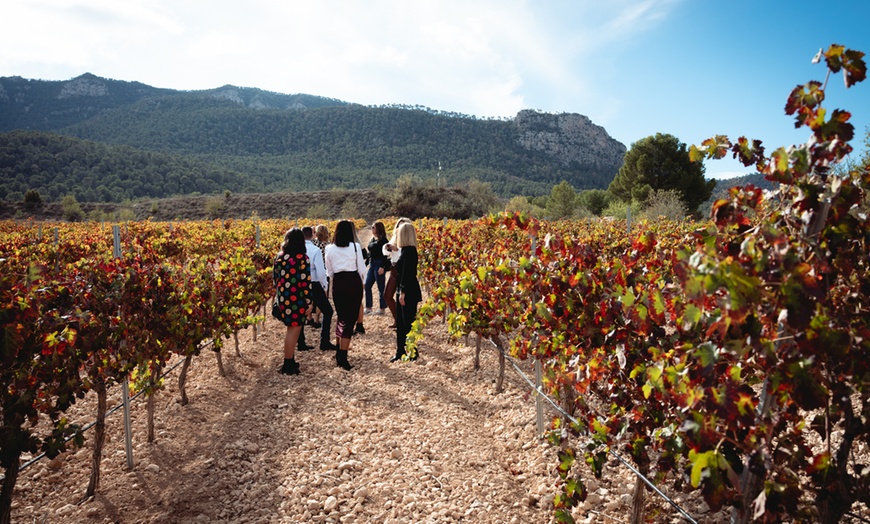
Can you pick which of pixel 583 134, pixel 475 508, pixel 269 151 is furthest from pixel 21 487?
pixel 583 134

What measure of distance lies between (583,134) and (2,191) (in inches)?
3232

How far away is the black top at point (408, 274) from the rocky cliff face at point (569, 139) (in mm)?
78573

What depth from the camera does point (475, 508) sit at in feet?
10.4

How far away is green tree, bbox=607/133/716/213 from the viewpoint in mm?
34750

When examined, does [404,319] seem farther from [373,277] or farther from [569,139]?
[569,139]

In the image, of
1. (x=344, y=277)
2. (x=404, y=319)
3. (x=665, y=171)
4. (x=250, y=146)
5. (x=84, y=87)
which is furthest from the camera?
(x=84, y=87)

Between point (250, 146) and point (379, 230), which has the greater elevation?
point (250, 146)

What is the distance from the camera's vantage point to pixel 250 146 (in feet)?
225

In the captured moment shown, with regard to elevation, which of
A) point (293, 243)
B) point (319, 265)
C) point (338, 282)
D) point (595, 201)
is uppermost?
point (595, 201)

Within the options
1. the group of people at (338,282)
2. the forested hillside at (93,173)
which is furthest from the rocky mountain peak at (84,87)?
the group of people at (338,282)

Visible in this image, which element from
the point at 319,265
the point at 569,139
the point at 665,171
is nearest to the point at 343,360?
the point at 319,265

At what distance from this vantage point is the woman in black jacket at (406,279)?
5988 mm

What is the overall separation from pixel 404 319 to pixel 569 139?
291ft

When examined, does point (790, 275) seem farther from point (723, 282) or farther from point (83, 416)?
point (83, 416)
